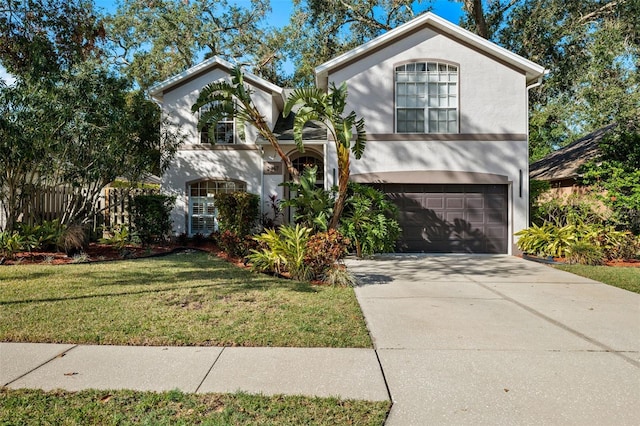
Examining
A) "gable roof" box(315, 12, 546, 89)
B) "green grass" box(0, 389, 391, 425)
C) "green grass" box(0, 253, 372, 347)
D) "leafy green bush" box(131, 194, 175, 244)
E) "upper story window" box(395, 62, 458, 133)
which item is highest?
"gable roof" box(315, 12, 546, 89)

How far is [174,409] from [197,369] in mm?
746

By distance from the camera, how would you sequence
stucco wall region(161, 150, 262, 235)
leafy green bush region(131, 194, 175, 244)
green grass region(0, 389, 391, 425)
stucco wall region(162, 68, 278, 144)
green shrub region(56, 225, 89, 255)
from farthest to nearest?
stucco wall region(162, 68, 278, 144), stucco wall region(161, 150, 262, 235), leafy green bush region(131, 194, 175, 244), green shrub region(56, 225, 89, 255), green grass region(0, 389, 391, 425)

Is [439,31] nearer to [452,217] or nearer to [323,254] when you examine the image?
[452,217]

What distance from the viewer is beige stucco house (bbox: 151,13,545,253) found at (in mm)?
12867

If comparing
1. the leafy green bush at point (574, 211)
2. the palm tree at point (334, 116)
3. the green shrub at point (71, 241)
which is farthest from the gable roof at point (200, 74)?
the leafy green bush at point (574, 211)

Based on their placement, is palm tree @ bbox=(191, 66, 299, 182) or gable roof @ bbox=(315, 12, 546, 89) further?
gable roof @ bbox=(315, 12, 546, 89)

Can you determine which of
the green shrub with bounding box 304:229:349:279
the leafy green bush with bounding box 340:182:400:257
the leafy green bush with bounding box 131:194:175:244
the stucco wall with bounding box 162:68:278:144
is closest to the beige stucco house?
the leafy green bush with bounding box 340:182:400:257

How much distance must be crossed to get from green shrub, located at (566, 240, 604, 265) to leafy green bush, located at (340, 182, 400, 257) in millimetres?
4571

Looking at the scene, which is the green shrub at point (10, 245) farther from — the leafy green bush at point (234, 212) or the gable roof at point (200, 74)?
the gable roof at point (200, 74)

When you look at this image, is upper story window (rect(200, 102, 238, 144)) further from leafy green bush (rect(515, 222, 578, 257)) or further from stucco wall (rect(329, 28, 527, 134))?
leafy green bush (rect(515, 222, 578, 257))

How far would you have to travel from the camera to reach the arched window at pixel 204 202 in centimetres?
1449

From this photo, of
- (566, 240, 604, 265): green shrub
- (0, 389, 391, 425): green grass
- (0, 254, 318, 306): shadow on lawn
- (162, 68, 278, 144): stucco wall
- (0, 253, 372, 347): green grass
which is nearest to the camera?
(0, 389, 391, 425): green grass

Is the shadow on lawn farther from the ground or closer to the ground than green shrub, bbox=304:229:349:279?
closer to the ground

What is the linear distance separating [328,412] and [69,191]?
11.6 metres
